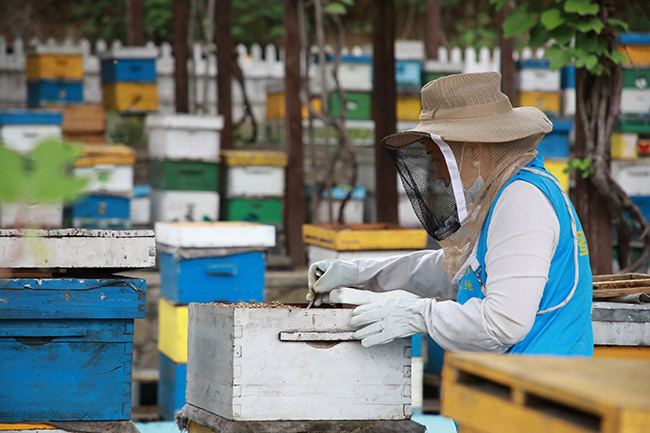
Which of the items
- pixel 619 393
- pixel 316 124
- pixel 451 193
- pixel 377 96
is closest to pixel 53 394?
pixel 451 193

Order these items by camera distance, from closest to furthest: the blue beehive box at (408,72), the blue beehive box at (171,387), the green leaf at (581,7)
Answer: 1. the green leaf at (581,7)
2. the blue beehive box at (171,387)
3. the blue beehive box at (408,72)

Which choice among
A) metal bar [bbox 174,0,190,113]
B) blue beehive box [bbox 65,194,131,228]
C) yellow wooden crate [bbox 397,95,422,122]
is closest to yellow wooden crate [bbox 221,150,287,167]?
blue beehive box [bbox 65,194,131,228]

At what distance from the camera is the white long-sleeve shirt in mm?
1949

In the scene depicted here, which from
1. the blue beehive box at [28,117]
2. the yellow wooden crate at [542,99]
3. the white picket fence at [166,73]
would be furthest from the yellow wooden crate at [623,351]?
the white picket fence at [166,73]

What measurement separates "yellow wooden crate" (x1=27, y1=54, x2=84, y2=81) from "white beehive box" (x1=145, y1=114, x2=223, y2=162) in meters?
2.85

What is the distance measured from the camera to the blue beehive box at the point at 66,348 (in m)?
2.33

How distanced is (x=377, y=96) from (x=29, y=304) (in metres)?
4.20

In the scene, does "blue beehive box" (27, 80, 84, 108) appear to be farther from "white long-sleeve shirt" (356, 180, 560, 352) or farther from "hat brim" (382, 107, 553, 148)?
"white long-sleeve shirt" (356, 180, 560, 352)

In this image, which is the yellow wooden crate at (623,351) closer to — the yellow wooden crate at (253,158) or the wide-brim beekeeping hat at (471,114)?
the wide-brim beekeeping hat at (471,114)

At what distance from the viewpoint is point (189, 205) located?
7324 millimetres

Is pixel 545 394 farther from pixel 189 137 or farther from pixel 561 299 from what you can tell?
pixel 189 137

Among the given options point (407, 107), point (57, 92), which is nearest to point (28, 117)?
point (57, 92)

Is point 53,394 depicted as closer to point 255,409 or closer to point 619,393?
point 255,409

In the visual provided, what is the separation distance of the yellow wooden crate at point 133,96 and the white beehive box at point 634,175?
5.60 metres
